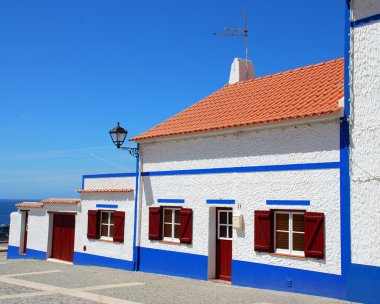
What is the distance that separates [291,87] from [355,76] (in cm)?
374

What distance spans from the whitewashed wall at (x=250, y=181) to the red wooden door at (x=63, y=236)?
4492 mm

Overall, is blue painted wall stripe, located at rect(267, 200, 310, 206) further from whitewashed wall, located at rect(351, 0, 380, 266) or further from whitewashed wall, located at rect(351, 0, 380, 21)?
whitewashed wall, located at rect(351, 0, 380, 21)

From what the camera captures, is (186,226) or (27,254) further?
(27,254)

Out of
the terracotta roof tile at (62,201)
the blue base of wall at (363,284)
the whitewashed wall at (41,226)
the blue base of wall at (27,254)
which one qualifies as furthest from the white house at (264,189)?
the blue base of wall at (27,254)

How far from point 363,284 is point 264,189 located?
10.6 ft

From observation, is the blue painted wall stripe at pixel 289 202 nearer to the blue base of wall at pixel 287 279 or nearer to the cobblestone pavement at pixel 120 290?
the blue base of wall at pixel 287 279

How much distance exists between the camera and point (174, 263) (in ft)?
46.1

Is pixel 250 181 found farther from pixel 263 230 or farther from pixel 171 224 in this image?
pixel 171 224

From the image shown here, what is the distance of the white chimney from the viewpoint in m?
17.2

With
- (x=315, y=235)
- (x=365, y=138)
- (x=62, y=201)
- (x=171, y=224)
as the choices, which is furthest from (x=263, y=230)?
(x=62, y=201)

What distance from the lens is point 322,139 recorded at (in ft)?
35.1

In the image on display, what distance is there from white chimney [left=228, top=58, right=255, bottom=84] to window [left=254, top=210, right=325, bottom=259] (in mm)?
6817

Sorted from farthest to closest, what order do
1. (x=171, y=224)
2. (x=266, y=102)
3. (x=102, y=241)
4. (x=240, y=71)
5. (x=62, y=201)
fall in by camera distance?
1. (x=62, y=201)
2. (x=240, y=71)
3. (x=102, y=241)
4. (x=171, y=224)
5. (x=266, y=102)

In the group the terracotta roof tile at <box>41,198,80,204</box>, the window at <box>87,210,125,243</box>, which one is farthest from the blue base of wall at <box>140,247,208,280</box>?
the terracotta roof tile at <box>41,198,80,204</box>
